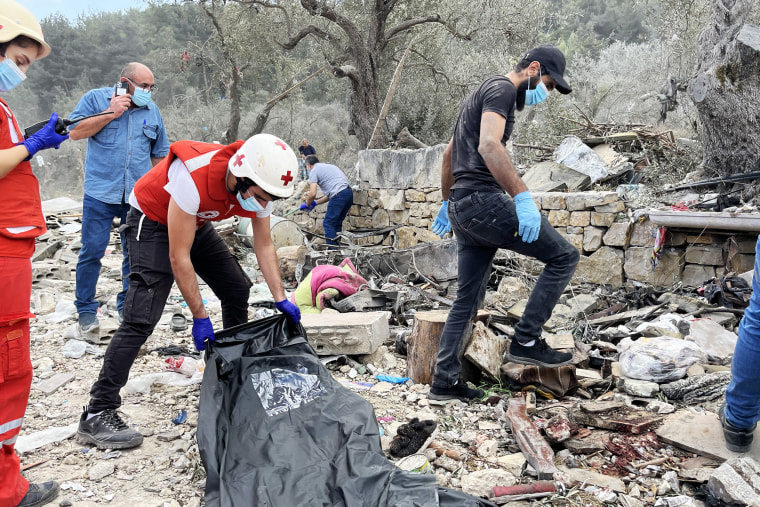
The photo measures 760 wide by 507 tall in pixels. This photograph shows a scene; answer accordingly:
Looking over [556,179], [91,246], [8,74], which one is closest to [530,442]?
[8,74]

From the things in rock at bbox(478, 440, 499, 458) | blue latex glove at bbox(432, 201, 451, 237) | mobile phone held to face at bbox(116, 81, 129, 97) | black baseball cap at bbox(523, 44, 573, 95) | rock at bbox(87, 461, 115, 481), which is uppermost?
mobile phone held to face at bbox(116, 81, 129, 97)

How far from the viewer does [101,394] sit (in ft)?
8.55

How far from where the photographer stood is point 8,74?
2041 millimetres

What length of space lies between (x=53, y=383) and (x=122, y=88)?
87.9 inches

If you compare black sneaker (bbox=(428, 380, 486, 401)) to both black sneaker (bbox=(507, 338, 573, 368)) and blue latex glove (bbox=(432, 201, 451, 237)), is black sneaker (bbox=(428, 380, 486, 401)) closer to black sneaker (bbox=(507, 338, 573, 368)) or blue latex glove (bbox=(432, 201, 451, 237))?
black sneaker (bbox=(507, 338, 573, 368))

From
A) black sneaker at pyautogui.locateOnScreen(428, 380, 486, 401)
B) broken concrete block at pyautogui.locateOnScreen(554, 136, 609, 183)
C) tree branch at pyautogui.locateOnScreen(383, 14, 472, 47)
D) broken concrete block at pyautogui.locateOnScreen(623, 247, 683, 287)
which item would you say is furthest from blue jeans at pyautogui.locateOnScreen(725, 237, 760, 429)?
tree branch at pyautogui.locateOnScreen(383, 14, 472, 47)

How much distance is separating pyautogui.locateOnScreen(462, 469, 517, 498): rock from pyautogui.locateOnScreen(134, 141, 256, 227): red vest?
164cm

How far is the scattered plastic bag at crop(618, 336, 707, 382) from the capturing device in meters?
3.29

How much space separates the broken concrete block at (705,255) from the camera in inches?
198

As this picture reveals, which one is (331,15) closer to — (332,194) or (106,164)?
(332,194)

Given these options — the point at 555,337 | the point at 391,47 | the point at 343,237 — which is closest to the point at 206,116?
the point at 391,47

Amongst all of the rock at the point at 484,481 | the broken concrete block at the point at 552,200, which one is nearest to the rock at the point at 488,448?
the rock at the point at 484,481

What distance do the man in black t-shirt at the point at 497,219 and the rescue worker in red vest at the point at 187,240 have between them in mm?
1012

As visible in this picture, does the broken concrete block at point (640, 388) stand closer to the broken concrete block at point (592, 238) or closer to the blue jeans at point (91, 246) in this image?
the broken concrete block at point (592, 238)
